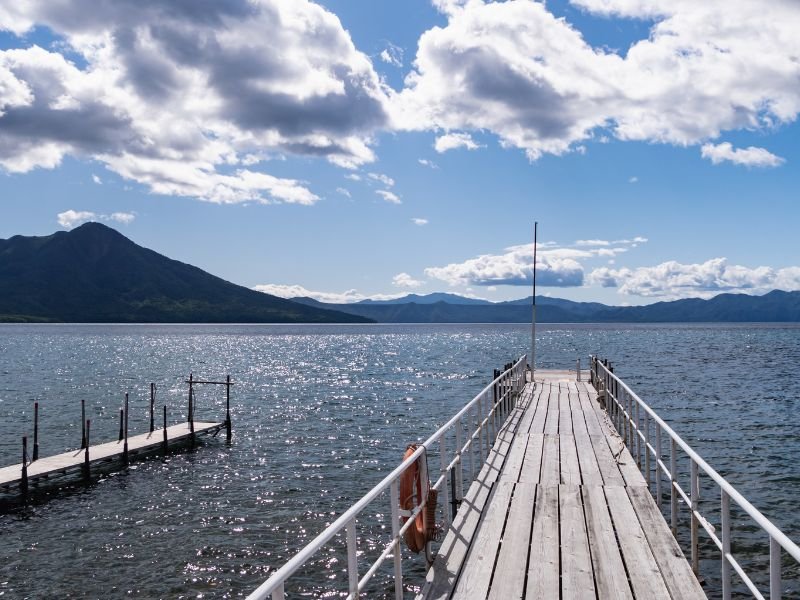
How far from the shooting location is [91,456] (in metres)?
24.9

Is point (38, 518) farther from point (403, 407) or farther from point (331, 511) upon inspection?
point (403, 407)

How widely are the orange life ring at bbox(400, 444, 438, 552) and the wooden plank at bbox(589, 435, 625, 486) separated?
4.45 m

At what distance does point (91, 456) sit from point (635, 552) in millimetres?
22786

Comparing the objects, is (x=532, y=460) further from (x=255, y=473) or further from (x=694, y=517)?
(x=255, y=473)

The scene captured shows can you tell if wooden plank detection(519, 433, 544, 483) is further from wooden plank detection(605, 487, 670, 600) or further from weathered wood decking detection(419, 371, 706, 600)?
wooden plank detection(605, 487, 670, 600)

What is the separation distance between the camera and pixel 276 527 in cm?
1761

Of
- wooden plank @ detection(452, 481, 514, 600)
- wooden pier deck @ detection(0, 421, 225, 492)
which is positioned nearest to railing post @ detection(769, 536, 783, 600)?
wooden plank @ detection(452, 481, 514, 600)

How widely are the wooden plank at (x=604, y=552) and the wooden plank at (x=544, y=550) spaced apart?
0.45 m

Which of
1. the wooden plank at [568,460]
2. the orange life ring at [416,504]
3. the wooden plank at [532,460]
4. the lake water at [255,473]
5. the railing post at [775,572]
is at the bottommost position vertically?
the lake water at [255,473]

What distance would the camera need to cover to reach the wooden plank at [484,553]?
702cm

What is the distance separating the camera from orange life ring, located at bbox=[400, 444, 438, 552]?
8.00 metres

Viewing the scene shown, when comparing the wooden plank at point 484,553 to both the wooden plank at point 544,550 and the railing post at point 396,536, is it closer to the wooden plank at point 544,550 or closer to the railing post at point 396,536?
the wooden plank at point 544,550

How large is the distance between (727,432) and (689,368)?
40.0 m

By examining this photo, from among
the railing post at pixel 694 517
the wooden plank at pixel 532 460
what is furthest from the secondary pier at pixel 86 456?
the railing post at pixel 694 517
